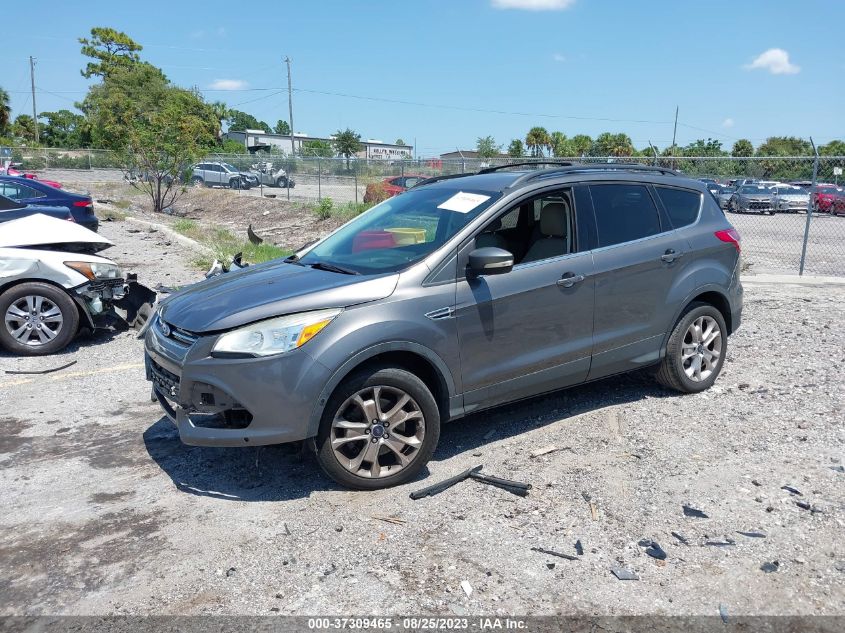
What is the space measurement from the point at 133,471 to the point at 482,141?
226ft

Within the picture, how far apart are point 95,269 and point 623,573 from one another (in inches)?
236

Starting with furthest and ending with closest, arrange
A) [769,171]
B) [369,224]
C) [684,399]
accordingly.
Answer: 1. [769,171]
2. [684,399]
3. [369,224]

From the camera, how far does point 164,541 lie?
3.72 metres

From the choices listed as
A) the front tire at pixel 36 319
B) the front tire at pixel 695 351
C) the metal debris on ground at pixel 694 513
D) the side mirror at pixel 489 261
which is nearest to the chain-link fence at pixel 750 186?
the front tire at pixel 695 351

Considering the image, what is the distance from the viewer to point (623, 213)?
5379mm

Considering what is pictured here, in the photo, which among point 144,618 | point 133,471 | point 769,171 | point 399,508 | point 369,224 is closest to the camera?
point 144,618

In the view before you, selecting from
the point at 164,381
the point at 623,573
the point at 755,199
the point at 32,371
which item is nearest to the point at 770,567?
the point at 623,573

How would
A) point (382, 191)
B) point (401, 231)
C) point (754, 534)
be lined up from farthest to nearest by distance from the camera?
point (382, 191) → point (401, 231) → point (754, 534)

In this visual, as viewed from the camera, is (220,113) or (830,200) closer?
(830,200)

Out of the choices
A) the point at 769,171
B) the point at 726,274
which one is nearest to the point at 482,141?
the point at 769,171

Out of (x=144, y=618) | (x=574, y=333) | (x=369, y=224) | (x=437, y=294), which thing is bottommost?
(x=144, y=618)

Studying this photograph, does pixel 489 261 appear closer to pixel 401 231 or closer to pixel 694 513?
pixel 401 231

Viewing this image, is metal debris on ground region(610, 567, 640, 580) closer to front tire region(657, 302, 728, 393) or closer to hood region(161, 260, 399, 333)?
hood region(161, 260, 399, 333)

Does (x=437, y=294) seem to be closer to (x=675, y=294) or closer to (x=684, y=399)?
(x=675, y=294)
